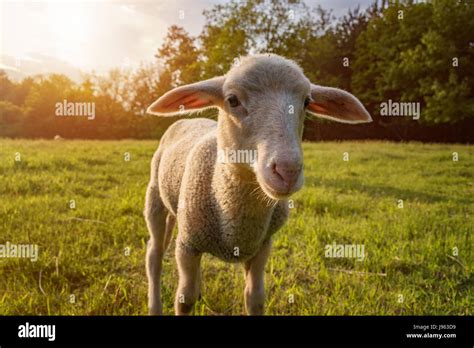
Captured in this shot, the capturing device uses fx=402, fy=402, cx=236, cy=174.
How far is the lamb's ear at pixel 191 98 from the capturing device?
201cm

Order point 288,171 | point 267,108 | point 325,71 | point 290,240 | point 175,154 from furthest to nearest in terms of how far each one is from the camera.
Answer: point 325,71, point 290,240, point 175,154, point 267,108, point 288,171

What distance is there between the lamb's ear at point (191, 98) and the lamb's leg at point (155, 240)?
0.87 m

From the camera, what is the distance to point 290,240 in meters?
3.48

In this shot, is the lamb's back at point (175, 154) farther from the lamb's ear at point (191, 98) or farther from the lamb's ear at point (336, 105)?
the lamb's ear at point (336, 105)

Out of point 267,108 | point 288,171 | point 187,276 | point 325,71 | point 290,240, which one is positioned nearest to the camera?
point 288,171

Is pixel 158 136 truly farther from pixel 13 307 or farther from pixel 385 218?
pixel 13 307

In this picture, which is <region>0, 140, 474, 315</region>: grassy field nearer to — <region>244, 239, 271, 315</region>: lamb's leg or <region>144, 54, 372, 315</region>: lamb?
<region>244, 239, 271, 315</region>: lamb's leg

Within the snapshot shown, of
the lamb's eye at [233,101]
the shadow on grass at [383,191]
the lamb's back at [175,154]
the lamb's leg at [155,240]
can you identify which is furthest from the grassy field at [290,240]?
the lamb's eye at [233,101]

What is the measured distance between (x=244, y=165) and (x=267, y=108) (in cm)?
29

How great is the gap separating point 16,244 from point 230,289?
5.32ft

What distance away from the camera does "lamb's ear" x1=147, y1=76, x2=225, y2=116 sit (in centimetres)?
201

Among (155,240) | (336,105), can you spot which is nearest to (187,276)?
(155,240)

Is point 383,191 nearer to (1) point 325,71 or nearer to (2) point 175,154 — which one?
(1) point 325,71
